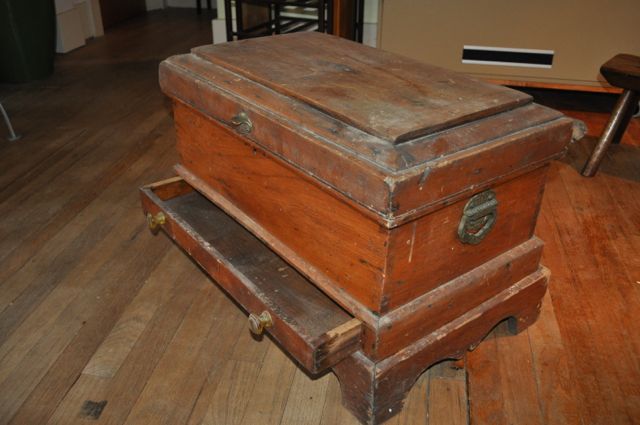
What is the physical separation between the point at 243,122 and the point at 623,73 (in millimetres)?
1312

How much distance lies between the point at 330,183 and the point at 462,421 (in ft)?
1.60

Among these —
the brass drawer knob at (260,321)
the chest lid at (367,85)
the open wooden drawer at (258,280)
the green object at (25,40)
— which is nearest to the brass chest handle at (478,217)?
the chest lid at (367,85)

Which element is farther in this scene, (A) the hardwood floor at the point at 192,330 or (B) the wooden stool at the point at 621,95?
(B) the wooden stool at the point at 621,95

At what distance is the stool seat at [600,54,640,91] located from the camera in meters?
1.78

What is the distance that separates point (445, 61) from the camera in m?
2.40

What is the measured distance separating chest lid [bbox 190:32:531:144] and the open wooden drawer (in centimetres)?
33

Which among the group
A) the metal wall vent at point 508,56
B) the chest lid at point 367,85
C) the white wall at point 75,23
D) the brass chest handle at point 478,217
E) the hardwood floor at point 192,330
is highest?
the chest lid at point 367,85

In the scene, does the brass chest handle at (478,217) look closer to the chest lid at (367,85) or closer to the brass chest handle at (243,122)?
the chest lid at (367,85)

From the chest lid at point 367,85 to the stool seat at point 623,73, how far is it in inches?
36.9

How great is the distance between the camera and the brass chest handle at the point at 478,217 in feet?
3.16

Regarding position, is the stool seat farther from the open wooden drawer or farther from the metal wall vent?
the open wooden drawer

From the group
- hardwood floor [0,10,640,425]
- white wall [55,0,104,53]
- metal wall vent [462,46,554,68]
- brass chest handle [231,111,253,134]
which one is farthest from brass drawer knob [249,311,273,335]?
white wall [55,0,104,53]

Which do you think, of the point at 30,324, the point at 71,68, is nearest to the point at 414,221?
the point at 30,324

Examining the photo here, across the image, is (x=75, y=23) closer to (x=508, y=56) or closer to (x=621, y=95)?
(x=508, y=56)
